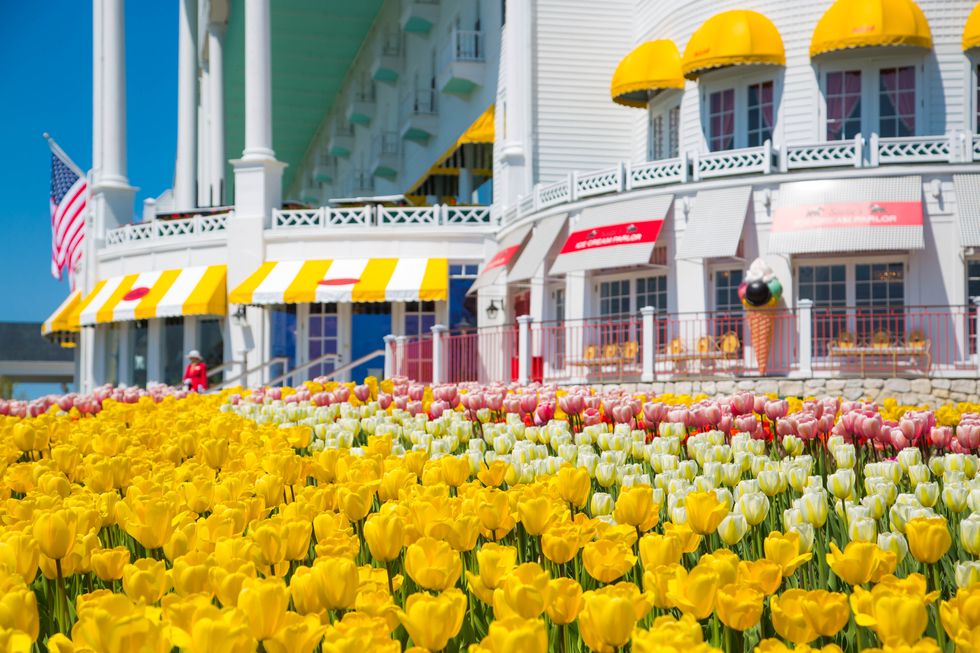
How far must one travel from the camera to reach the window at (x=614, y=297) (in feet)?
87.6

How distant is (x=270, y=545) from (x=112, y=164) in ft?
123

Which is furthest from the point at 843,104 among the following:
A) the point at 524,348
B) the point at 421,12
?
the point at 421,12

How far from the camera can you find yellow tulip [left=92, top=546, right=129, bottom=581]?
349cm

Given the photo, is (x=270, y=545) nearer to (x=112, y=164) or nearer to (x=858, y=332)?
(x=858, y=332)

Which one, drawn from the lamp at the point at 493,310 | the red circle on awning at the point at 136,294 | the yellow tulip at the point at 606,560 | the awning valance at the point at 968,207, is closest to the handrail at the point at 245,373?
the red circle on awning at the point at 136,294

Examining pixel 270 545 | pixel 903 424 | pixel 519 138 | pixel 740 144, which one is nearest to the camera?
pixel 270 545

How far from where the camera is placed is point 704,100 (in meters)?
27.5

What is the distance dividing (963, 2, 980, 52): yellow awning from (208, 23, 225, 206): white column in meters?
30.9

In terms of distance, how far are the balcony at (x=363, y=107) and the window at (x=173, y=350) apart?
19602mm

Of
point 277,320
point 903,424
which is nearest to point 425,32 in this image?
point 277,320

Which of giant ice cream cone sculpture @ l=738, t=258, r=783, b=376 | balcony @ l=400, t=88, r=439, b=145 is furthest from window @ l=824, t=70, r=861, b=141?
balcony @ l=400, t=88, r=439, b=145

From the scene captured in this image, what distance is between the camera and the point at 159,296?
110 ft

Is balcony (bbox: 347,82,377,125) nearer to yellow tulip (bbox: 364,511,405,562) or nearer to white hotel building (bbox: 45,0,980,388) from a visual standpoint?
white hotel building (bbox: 45,0,980,388)

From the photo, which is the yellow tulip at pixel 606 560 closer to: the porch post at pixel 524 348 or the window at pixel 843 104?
the porch post at pixel 524 348
